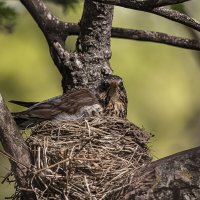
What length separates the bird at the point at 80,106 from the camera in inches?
260

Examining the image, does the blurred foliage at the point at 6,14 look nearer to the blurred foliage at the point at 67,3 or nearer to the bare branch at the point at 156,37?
the blurred foliage at the point at 67,3

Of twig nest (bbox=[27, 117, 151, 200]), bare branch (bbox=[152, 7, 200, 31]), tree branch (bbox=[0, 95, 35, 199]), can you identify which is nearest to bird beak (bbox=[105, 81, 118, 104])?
twig nest (bbox=[27, 117, 151, 200])

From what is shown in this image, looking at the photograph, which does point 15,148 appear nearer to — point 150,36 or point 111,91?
point 111,91

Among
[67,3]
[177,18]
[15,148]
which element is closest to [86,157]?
[15,148]

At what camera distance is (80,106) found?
6742 mm

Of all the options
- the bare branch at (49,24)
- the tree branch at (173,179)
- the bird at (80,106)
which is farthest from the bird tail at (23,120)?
the tree branch at (173,179)

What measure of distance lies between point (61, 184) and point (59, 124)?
3.18ft

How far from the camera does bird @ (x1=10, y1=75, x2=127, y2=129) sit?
660 centimetres

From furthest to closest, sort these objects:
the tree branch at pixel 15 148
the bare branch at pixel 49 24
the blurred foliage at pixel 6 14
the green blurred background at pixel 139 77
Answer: the green blurred background at pixel 139 77 < the blurred foliage at pixel 6 14 < the bare branch at pixel 49 24 < the tree branch at pixel 15 148

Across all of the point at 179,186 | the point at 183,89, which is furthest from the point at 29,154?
the point at 183,89

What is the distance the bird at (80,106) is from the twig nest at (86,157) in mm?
236

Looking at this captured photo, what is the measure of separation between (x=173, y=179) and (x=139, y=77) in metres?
6.49

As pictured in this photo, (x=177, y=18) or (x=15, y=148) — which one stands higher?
(x=177, y=18)

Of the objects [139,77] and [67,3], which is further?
[139,77]
